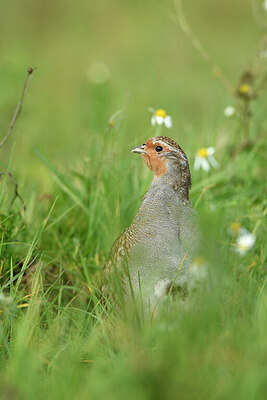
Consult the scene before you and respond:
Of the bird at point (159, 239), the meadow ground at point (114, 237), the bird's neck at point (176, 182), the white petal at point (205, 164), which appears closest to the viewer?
the meadow ground at point (114, 237)

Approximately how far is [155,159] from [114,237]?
0.55 meters

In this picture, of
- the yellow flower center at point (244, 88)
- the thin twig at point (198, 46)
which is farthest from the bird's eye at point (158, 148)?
the yellow flower center at point (244, 88)

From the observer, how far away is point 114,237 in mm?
3330

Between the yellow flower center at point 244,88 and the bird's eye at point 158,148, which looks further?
the yellow flower center at point 244,88

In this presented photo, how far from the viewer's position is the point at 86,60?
9539 mm

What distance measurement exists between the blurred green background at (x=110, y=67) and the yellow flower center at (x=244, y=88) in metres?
0.42

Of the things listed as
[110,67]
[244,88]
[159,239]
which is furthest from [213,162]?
[110,67]

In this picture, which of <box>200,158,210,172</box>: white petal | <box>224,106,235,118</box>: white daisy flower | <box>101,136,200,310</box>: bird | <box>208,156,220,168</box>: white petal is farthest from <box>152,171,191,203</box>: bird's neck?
→ <box>224,106,235,118</box>: white daisy flower

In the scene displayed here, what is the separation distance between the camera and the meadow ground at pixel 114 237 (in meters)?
2.00

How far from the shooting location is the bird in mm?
2656

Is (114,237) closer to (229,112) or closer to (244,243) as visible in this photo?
(244,243)

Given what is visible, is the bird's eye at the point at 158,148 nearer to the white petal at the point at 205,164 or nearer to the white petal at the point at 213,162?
the white petal at the point at 205,164

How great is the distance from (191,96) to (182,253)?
586 cm

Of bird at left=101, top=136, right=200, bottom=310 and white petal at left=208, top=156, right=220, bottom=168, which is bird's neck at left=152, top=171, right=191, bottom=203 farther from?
white petal at left=208, top=156, right=220, bottom=168
